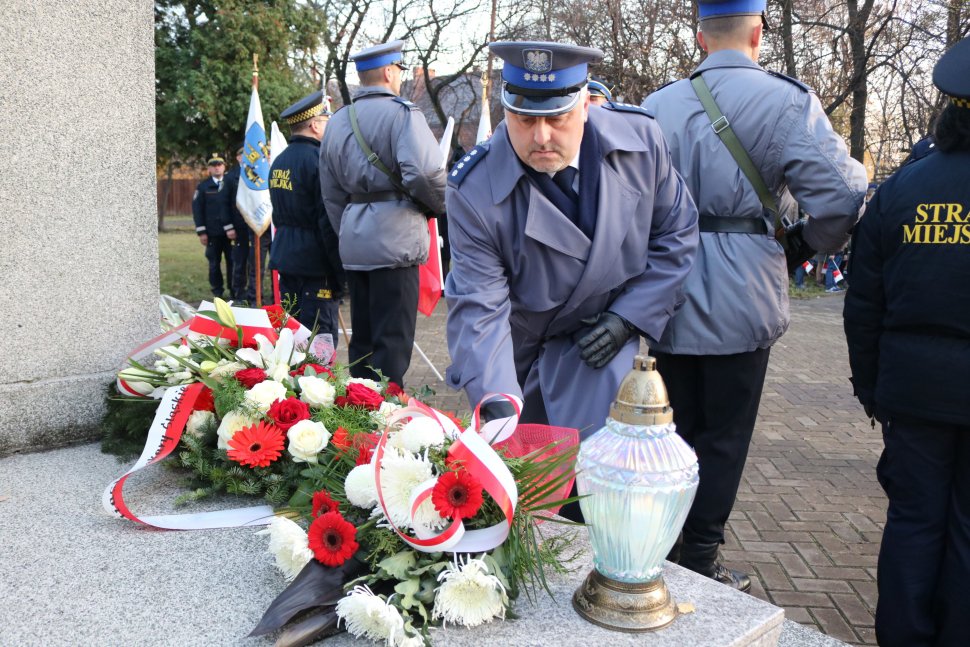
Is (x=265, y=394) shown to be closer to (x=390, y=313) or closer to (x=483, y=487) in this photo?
(x=483, y=487)

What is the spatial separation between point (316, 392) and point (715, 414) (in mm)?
1477

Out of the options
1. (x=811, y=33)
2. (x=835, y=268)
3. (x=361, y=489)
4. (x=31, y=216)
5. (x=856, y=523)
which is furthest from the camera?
(x=835, y=268)

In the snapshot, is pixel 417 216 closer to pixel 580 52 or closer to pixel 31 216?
pixel 31 216

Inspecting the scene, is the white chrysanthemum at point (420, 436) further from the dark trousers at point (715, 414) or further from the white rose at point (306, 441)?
the dark trousers at point (715, 414)

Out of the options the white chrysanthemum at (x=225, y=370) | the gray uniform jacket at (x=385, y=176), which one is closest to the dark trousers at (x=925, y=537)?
the white chrysanthemum at (x=225, y=370)

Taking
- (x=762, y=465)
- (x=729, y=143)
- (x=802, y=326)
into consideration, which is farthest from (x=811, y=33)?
(x=729, y=143)

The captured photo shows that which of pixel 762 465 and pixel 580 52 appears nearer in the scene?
pixel 580 52

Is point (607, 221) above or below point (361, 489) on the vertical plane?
above

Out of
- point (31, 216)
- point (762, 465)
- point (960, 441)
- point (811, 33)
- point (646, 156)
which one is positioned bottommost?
point (762, 465)

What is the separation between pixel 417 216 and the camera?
16.2 feet

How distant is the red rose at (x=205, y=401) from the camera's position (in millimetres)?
2656

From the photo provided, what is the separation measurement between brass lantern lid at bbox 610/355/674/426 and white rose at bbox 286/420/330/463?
1015 mm

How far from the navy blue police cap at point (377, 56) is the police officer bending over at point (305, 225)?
956mm

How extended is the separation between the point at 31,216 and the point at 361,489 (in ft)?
6.01
